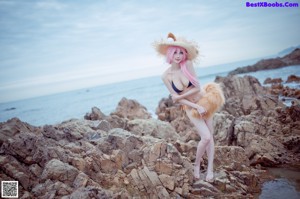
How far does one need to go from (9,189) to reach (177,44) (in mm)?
3376

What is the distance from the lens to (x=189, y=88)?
4.48 metres

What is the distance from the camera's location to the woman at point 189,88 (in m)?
4.34

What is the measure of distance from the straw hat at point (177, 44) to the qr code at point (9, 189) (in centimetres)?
315

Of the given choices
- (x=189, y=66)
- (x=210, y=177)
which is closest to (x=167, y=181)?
(x=210, y=177)

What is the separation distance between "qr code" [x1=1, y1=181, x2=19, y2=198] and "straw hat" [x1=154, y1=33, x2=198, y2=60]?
3.15 meters

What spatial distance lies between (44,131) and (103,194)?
255 cm

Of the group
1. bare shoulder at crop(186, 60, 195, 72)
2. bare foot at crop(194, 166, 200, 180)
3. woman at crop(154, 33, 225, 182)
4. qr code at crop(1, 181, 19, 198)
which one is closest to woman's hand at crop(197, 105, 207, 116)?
woman at crop(154, 33, 225, 182)

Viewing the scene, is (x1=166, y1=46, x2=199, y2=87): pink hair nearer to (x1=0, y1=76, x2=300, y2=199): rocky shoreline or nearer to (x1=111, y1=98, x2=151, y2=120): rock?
(x1=0, y1=76, x2=300, y2=199): rocky shoreline

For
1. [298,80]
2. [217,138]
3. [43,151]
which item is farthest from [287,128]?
[298,80]

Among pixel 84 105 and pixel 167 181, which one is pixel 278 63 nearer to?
pixel 84 105

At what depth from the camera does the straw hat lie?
4246mm

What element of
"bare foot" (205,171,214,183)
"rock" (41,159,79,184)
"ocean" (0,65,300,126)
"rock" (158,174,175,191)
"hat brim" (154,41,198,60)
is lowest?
"ocean" (0,65,300,126)

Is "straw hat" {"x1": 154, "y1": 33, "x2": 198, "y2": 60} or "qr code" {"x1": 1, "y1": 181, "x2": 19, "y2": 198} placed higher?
"straw hat" {"x1": 154, "y1": 33, "x2": 198, "y2": 60}

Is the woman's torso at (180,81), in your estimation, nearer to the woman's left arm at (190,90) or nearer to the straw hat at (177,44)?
the woman's left arm at (190,90)
